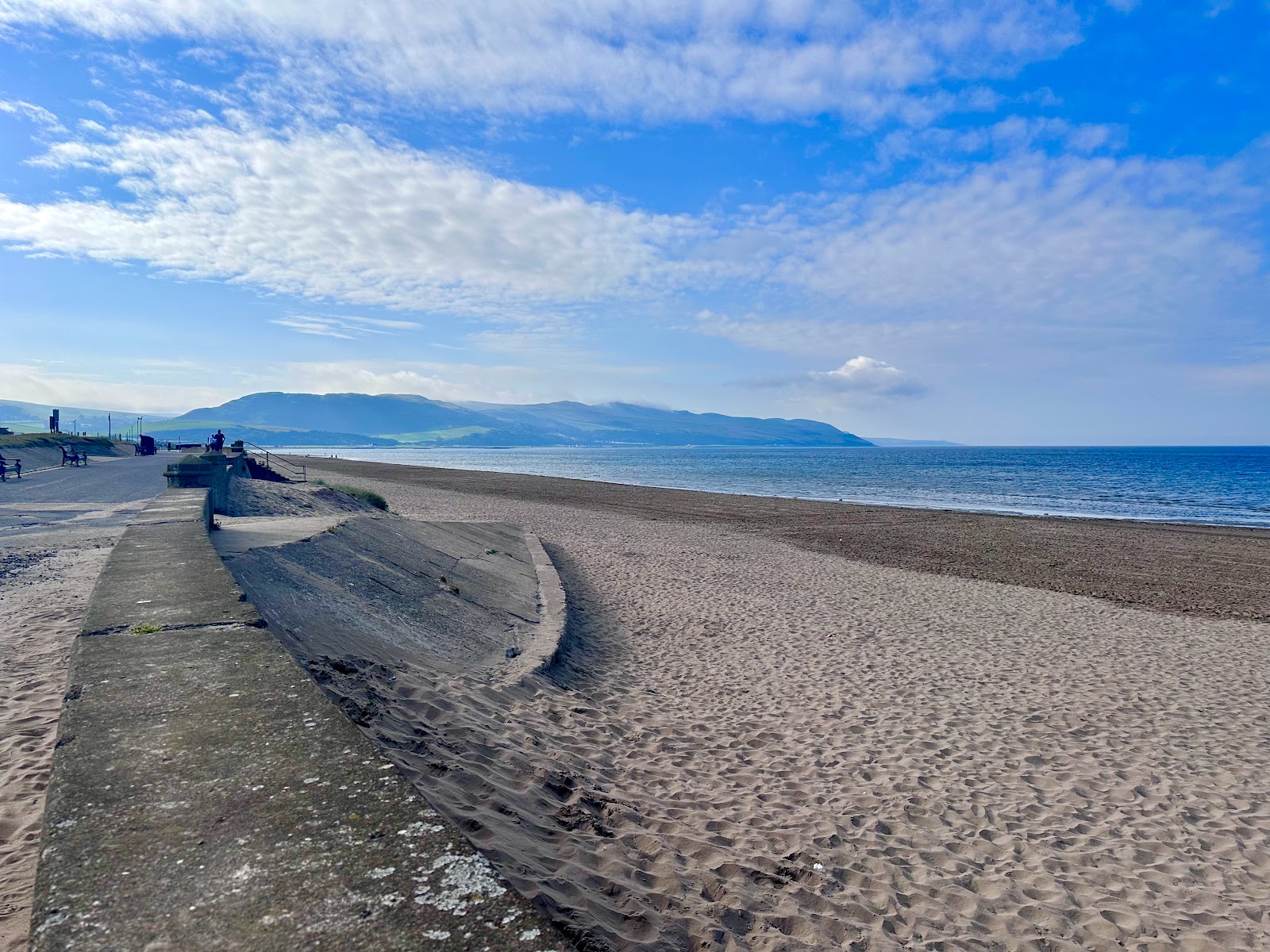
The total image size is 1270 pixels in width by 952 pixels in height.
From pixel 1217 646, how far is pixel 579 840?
10694mm

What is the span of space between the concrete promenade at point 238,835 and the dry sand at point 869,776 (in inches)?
28.5

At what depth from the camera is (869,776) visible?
5.72m

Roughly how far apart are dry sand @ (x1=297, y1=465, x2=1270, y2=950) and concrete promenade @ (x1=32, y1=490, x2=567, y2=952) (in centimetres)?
72

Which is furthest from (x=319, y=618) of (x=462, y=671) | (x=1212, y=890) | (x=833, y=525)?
(x=833, y=525)

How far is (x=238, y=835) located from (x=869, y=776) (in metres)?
4.79

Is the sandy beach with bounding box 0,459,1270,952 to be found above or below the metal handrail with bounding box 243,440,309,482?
below

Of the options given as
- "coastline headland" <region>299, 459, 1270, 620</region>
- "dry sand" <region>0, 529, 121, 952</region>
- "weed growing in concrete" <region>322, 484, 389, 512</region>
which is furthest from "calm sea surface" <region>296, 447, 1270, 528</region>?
"dry sand" <region>0, 529, 121, 952</region>

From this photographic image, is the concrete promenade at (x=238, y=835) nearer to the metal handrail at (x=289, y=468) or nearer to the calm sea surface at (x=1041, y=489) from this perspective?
the metal handrail at (x=289, y=468)

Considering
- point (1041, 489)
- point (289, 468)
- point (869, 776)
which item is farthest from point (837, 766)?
point (1041, 489)

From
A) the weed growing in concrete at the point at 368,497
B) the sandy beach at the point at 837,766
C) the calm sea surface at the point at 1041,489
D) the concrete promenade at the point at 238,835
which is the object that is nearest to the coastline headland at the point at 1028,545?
the sandy beach at the point at 837,766

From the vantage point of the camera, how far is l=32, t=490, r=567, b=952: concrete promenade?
1.84 meters

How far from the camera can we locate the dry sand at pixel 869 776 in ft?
12.5

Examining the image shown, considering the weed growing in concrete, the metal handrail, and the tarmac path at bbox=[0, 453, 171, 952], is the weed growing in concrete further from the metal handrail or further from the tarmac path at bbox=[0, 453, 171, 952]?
the tarmac path at bbox=[0, 453, 171, 952]

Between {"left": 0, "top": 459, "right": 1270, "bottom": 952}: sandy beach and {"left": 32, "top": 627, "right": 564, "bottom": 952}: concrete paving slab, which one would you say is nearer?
{"left": 32, "top": 627, "right": 564, "bottom": 952}: concrete paving slab
